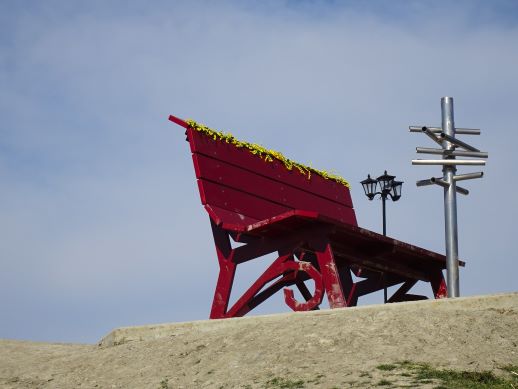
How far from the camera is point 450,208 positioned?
1423 cm

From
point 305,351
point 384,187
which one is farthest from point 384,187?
point 305,351

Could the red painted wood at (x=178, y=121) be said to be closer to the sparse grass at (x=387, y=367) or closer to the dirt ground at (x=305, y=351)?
the dirt ground at (x=305, y=351)

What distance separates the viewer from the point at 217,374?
407 inches

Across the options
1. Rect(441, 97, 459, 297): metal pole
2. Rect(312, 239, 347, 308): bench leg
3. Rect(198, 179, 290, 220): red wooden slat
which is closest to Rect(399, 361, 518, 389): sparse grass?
Rect(441, 97, 459, 297): metal pole

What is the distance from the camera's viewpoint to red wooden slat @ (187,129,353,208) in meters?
16.1

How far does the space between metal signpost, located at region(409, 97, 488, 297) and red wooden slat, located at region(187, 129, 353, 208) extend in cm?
353

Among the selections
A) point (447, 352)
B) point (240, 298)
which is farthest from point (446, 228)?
point (447, 352)

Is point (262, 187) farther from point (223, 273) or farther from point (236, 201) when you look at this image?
point (223, 273)

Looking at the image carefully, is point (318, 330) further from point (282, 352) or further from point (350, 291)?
point (350, 291)

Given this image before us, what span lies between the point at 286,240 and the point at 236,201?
147 cm

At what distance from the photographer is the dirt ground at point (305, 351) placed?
31.9 feet

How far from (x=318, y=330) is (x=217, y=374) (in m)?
1.41

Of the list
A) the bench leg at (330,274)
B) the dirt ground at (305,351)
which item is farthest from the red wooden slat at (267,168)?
the dirt ground at (305,351)

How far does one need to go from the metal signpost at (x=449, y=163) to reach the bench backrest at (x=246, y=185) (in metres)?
2.70
